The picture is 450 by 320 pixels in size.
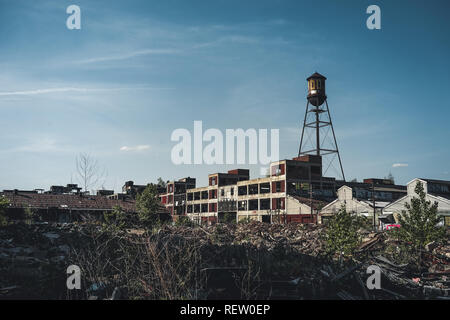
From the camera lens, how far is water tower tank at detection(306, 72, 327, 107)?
57719mm

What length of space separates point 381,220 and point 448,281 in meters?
29.9

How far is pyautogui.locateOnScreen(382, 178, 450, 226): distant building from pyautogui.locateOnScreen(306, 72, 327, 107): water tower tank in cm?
2013

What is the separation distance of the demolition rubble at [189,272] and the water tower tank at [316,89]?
134 ft

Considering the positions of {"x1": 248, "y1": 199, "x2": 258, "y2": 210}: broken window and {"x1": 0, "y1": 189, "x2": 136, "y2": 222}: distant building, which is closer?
{"x1": 0, "y1": 189, "x2": 136, "y2": 222}: distant building

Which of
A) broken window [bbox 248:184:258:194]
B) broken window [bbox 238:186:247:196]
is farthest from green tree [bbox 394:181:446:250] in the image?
broken window [bbox 238:186:247:196]

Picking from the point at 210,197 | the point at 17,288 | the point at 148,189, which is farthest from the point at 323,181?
the point at 17,288

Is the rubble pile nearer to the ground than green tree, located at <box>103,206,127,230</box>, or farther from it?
nearer to the ground

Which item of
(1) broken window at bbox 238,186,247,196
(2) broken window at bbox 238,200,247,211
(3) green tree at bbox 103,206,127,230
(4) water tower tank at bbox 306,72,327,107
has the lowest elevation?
(2) broken window at bbox 238,200,247,211

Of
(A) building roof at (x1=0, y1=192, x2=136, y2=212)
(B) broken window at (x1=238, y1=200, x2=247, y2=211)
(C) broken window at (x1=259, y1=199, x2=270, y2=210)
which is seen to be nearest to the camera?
(A) building roof at (x1=0, y1=192, x2=136, y2=212)

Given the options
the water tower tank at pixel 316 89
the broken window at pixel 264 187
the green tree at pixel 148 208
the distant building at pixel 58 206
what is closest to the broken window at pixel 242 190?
the broken window at pixel 264 187

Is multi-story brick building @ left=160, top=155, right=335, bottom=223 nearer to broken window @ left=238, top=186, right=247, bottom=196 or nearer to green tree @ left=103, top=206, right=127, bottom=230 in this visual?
broken window @ left=238, top=186, right=247, bottom=196

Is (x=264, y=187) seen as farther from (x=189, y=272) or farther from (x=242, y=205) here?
(x=189, y=272)

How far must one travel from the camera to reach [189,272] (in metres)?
7.45
